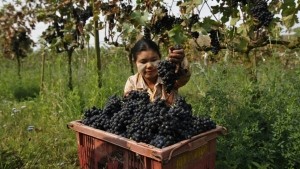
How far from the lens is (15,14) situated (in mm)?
6746

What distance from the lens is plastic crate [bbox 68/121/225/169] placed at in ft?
6.54

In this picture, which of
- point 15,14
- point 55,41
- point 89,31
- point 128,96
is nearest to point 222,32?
point 128,96

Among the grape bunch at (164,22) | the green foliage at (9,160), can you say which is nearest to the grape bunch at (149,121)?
the grape bunch at (164,22)

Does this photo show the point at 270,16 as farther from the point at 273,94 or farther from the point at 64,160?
the point at 64,160

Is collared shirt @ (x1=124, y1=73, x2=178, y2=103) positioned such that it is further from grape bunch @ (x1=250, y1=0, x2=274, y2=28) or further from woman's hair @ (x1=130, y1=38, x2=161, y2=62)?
grape bunch @ (x1=250, y1=0, x2=274, y2=28)

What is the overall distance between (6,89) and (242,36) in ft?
17.9

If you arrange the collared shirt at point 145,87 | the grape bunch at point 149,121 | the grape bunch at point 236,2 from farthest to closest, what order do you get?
1. the collared shirt at point 145,87
2. the grape bunch at point 236,2
3. the grape bunch at point 149,121

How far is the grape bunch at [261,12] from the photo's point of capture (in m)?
2.42

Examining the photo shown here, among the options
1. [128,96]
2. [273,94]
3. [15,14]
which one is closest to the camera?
[128,96]

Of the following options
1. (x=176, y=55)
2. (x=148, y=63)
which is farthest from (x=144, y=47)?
(x=176, y=55)

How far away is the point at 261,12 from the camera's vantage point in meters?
2.43

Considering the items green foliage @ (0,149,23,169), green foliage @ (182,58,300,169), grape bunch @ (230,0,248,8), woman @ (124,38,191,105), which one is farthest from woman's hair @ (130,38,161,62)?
green foliage @ (0,149,23,169)

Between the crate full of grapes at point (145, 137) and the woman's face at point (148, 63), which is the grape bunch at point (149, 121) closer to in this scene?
the crate full of grapes at point (145, 137)

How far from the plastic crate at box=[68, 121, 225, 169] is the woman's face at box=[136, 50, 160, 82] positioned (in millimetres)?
705
